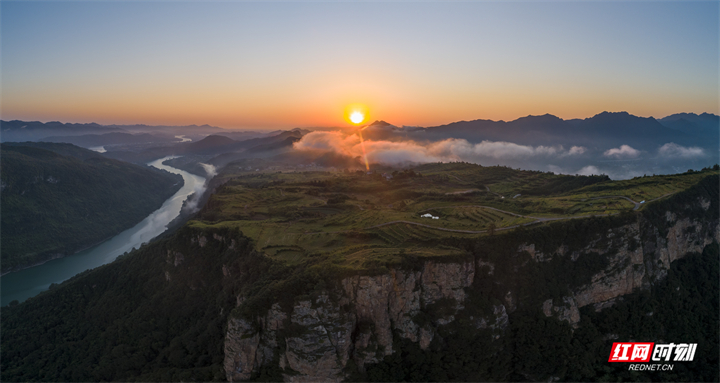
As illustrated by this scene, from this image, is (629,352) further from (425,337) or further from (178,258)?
(178,258)

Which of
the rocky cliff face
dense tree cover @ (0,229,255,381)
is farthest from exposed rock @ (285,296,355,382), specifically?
dense tree cover @ (0,229,255,381)

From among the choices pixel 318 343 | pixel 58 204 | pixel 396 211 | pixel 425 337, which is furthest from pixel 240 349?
pixel 58 204

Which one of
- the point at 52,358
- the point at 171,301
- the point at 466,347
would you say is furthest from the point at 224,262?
the point at 466,347

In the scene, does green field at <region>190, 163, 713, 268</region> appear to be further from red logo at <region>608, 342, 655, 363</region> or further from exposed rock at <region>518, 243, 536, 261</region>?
red logo at <region>608, 342, 655, 363</region>

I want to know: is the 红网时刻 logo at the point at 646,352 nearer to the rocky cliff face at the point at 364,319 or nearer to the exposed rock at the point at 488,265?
the rocky cliff face at the point at 364,319

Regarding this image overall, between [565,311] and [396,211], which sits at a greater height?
[396,211]

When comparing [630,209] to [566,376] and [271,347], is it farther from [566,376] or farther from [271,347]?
[271,347]
